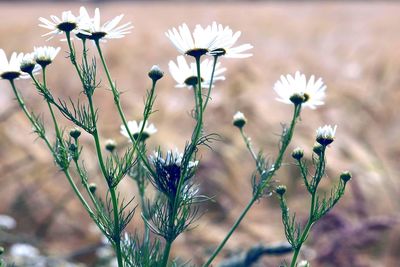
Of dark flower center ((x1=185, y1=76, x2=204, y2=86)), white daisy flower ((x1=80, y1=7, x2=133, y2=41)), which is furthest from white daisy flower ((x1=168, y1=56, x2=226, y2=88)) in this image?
white daisy flower ((x1=80, y1=7, x2=133, y2=41))

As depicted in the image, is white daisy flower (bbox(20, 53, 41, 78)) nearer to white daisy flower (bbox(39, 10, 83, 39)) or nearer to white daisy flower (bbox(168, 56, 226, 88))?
white daisy flower (bbox(39, 10, 83, 39))

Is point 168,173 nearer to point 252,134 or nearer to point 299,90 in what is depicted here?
point 299,90

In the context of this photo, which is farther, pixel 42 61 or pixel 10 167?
pixel 10 167

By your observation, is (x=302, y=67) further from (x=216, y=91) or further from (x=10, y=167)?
(x=10, y=167)

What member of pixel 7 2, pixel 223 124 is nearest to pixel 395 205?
pixel 223 124

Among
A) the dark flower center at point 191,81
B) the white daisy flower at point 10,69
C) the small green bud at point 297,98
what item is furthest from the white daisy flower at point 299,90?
the white daisy flower at point 10,69

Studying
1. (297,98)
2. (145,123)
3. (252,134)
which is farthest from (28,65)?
(252,134)

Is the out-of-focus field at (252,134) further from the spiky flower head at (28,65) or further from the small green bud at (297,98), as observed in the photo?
the spiky flower head at (28,65)
